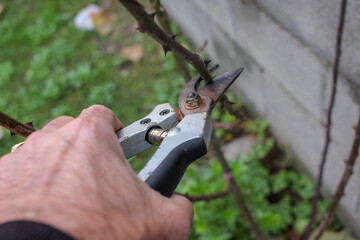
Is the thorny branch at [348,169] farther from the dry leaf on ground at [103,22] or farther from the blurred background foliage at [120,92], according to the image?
the dry leaf on ground at [103,22]

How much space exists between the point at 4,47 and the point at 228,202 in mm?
2614

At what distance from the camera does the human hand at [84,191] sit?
0.58 m

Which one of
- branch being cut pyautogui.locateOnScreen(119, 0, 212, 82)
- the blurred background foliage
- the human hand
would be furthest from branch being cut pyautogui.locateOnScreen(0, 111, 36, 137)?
the blurred background foliage

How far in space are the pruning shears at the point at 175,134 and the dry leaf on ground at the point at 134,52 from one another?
2.02 meters

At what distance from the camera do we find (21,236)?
1.86 feet

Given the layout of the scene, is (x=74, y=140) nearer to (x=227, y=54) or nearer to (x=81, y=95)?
(x=227, y=54)

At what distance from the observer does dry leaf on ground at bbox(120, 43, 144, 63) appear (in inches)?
118

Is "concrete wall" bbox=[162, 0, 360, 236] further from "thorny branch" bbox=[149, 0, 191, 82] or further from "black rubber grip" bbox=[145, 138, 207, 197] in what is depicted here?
"black rubber grip" bbox=[145, 138, 207, 197]

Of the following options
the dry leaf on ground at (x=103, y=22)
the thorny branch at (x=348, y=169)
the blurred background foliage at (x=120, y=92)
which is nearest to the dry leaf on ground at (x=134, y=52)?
the blurred background foliage at (x=120, y=92)

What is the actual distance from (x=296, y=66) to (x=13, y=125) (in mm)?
1142

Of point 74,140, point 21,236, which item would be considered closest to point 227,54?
point 74,140

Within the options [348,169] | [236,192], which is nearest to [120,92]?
[236,192]

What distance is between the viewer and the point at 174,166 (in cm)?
83

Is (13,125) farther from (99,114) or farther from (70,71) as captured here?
(70,71)
